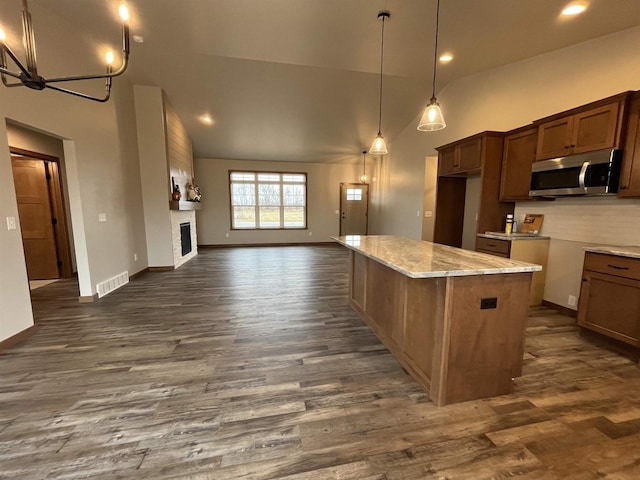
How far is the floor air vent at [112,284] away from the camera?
3804mm

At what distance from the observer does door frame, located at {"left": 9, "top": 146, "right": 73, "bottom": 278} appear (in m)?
4.39

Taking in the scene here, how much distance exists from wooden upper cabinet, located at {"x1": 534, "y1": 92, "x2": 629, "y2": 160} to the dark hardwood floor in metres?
1.87

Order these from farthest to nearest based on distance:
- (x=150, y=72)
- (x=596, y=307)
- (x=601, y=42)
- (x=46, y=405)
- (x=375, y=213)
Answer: (x=375, y=213) → (x=150, y=72) → (x=601, y=42) → (x=596, y=307) → (x=46, y=405)

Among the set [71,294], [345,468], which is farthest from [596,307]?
[71,294]

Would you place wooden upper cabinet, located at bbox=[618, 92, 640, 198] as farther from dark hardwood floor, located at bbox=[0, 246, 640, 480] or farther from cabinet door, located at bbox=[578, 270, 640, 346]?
dark hardwood floor, located at bbox=[0, 246, 640, 480]

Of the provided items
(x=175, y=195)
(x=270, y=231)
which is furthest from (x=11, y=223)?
(x=270, y=231)

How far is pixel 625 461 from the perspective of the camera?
1.37 metres

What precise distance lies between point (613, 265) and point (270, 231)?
774 centimetres

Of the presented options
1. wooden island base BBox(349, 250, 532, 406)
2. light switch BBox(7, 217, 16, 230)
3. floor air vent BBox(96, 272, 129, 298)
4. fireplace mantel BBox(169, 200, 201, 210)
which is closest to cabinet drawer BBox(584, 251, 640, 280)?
wooden island base BBox(349, 250, 532, 406)

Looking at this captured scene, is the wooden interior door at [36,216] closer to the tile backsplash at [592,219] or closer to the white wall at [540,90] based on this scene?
the white wall at [540,90]

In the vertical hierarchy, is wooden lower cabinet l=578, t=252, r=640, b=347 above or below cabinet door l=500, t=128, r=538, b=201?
below

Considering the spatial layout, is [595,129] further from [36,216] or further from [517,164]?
[36,216]

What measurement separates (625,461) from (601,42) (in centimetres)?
377

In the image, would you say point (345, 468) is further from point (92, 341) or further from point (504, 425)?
point (92, 341)
